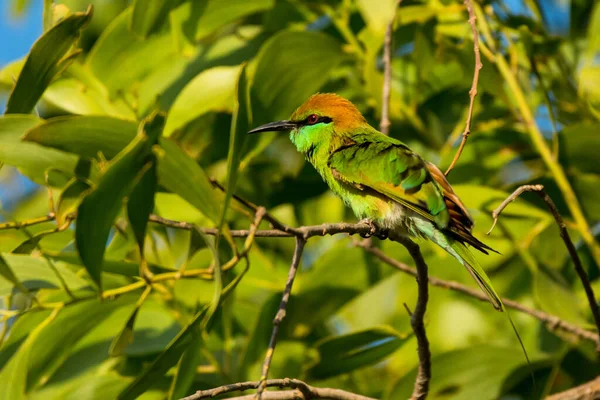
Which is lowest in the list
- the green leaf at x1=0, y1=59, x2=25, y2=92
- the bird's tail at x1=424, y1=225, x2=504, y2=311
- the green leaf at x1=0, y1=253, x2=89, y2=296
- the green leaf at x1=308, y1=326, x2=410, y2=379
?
the green leaf at x1=308, y1=326, x2=410, y2=379

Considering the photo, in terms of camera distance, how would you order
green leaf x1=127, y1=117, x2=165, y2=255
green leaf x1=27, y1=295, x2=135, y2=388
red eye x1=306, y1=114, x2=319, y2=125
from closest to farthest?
green leaf x1=127, y1=117, x2=165, y2=255, green leaf x1=27, y1=295, x2=135, y2=388, red eye x1=306, y1=114, x2=319, y2=125

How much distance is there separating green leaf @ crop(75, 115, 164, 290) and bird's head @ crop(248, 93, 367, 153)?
3.21 ft

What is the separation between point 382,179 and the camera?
82.4 inches

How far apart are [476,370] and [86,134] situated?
1.29 metres

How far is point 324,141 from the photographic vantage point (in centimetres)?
247

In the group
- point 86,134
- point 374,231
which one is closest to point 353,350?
point 374,231

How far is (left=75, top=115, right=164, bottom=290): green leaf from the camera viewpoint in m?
1.43

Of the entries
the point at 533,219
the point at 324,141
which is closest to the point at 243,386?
the point at 324,141

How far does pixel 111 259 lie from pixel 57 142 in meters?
0.38

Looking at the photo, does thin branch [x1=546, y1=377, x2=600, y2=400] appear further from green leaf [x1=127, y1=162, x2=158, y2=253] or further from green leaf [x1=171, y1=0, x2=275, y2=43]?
green leaf [x1=171, y1=0, x2=275, y2=43]

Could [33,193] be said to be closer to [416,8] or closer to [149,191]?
[416,8]

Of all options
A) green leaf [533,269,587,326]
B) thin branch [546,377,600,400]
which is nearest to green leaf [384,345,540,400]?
green leaf [533,269,587,326]

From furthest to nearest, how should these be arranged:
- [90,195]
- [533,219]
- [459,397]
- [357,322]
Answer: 1. [357,322]
2. [533,219]
3. [459,397]
4. [90,195]

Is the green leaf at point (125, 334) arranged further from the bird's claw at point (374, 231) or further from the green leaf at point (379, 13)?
the green leaf at point (379, 13)
